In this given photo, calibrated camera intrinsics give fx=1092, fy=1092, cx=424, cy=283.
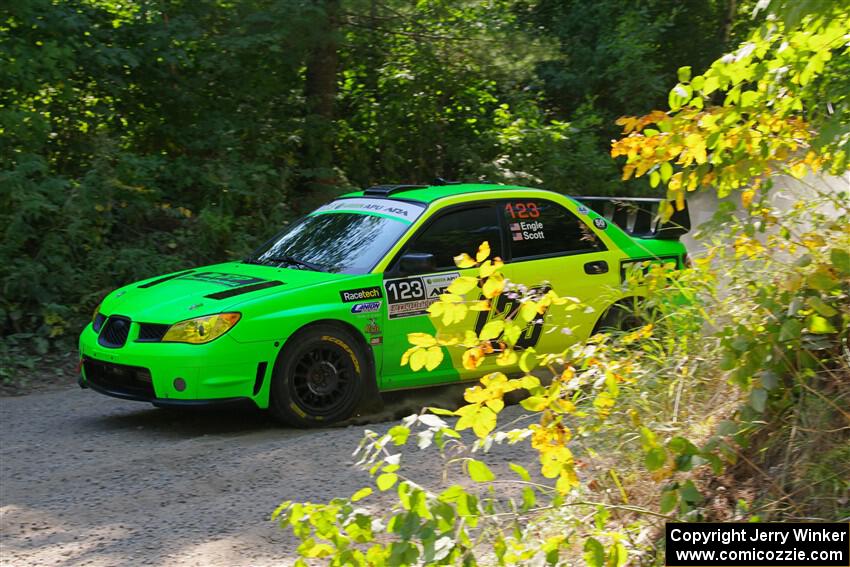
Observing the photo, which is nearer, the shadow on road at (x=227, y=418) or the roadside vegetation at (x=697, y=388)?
the roadside vegetation at (x=697, y=388)

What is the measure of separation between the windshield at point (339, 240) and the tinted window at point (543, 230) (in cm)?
81

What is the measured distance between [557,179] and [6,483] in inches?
431

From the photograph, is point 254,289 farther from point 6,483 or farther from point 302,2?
point 302,2

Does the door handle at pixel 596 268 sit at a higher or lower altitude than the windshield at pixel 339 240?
lower

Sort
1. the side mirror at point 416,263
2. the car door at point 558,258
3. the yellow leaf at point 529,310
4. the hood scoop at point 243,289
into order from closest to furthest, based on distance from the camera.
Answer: the yellow leaf at point 529,310 < the hood scoop at point 243,289 < the side mirror at point 416,263 < the car door at point 558,258

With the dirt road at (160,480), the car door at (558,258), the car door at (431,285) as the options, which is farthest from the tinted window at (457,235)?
the dirt road at (160,480)

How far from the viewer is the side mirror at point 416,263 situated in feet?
26.1

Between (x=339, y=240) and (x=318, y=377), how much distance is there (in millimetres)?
1288

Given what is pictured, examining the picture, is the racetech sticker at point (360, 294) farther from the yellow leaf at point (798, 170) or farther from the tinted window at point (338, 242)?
the yellow leaf at point (798, 170)

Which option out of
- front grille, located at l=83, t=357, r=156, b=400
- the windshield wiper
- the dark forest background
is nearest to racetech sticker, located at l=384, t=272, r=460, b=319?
the windshield wiper

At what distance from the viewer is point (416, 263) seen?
7961 mm

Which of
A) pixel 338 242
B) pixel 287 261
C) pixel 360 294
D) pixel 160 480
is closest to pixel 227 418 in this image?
pixel 287 261

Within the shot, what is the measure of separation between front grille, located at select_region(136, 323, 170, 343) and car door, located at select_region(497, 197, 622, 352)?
105 inches

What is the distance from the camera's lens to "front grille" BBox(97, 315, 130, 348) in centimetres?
774
